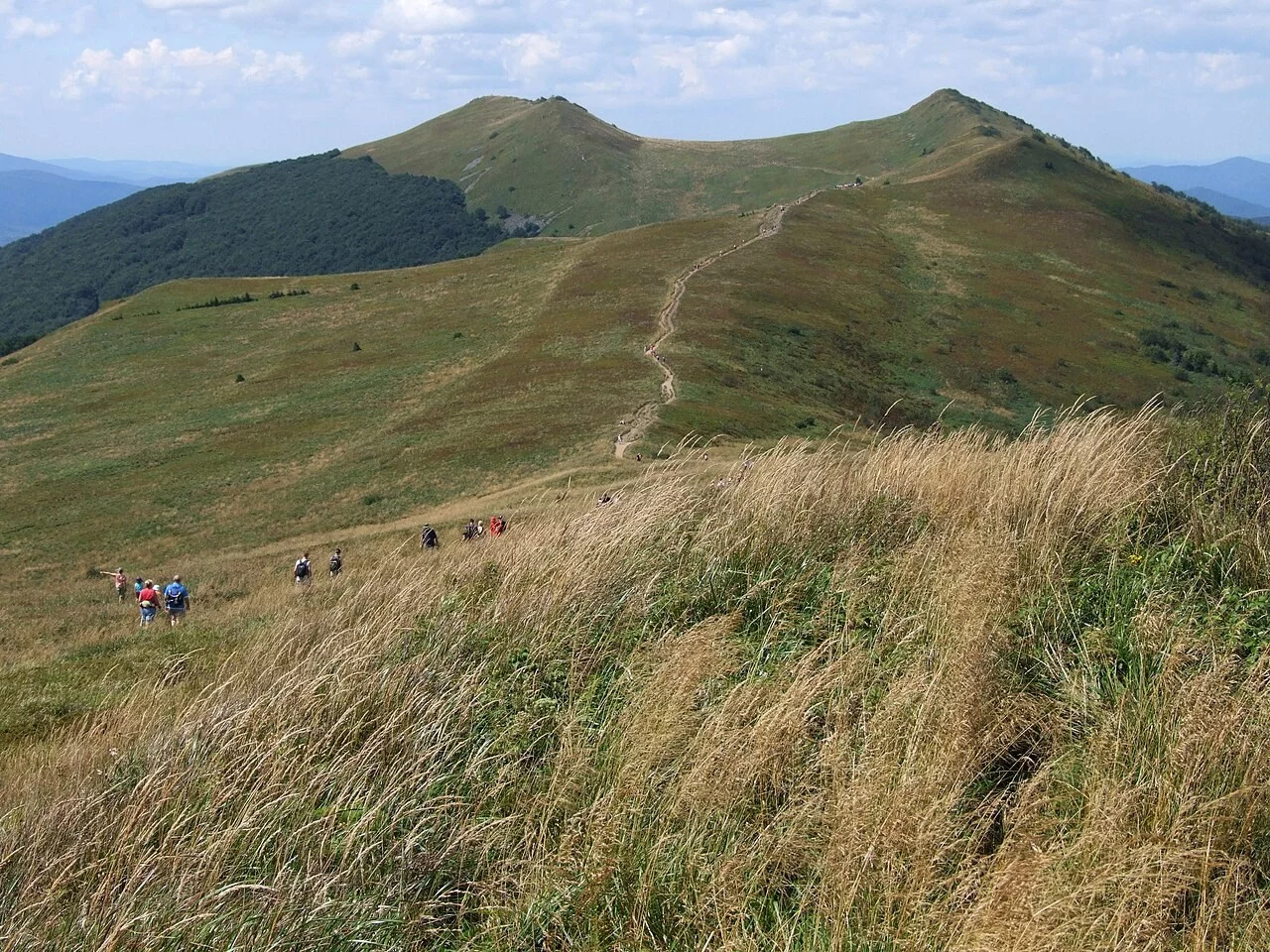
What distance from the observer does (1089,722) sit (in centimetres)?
453

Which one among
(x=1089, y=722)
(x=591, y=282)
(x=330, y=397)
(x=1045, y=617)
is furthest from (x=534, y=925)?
(x=591, y=282)

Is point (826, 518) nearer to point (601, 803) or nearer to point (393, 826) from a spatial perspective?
point (601, 803)

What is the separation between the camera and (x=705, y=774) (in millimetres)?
4199

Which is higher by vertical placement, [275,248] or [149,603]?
[275,248]

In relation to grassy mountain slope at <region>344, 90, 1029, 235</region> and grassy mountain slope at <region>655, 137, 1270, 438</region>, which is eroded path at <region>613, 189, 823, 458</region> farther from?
grassy mountain slope at <region>344, 90, 1029, 235</region>

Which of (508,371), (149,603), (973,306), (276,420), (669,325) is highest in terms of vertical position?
(669,325)

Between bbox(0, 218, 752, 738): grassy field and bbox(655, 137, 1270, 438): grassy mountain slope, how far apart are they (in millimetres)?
4846

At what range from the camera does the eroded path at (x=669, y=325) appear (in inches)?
1400

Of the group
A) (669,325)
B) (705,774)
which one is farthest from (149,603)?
(669,325)

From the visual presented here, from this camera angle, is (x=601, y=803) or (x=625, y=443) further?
(x=625, y=443)

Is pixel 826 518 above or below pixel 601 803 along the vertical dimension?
above

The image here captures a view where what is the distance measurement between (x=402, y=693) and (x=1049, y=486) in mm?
4554

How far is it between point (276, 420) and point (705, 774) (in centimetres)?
5188

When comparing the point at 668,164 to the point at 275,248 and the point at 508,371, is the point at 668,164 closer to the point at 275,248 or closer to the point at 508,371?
the point at 275,248
